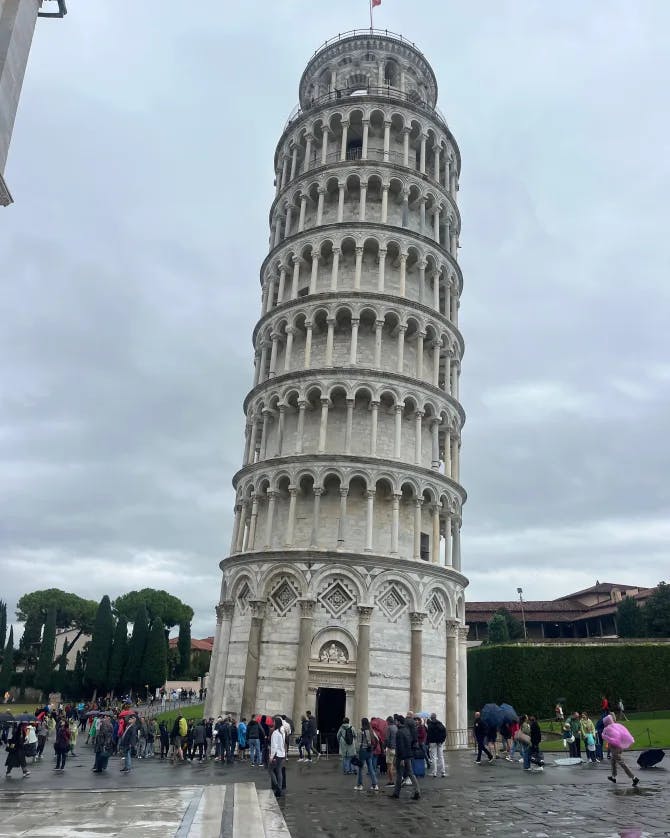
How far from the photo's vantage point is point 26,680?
8456cm

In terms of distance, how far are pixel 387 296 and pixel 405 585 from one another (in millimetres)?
15965

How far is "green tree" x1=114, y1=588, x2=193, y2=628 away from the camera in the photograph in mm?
106125

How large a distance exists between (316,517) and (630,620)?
172 ft

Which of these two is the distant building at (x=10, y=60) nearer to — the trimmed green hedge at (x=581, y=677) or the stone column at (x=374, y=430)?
the stone column at (x=374, y=430)

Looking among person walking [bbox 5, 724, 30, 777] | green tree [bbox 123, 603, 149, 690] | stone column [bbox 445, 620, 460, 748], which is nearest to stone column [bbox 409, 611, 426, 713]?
stone column [bbox 445, 620, 460, 748]

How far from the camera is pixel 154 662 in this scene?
7406cm

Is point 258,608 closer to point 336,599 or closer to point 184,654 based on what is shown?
point 336,599

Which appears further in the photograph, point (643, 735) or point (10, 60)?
point (643, 735)

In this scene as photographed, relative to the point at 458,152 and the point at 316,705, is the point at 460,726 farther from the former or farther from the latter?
the point at 458,152

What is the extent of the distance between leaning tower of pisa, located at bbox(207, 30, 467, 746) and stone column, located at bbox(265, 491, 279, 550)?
0.15m

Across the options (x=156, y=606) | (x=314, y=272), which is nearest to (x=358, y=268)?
(x=314, y=272)

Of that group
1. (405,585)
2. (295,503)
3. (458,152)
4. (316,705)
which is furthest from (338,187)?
(316,705)

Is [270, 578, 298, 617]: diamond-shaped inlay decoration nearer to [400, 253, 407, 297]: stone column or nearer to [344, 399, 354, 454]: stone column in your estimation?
[344, 399, 354, 454]: stone column

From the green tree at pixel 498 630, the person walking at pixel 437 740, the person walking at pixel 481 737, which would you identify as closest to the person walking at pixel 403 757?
the person walking at pixel 437 740
